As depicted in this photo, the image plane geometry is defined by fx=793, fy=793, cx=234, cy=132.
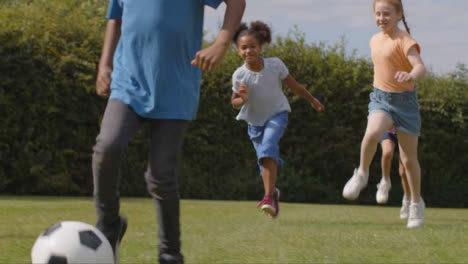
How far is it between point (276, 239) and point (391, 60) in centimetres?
194

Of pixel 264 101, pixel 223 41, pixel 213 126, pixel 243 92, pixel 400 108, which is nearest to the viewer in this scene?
pixel 223 41

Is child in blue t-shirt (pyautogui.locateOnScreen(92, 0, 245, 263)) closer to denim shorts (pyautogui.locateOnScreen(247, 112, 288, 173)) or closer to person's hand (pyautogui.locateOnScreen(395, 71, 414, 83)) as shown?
person's hand (pyautogui.locateOnScreen(395, 71, 414, 83))

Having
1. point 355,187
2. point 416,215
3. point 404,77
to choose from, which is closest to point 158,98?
point 404,77

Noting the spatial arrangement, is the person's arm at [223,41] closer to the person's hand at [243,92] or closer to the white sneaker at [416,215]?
the person's hand at [243,92]

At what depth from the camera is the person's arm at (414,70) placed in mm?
5926

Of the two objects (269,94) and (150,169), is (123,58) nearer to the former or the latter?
(150,169)

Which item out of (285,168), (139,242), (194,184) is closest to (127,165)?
(194,184)

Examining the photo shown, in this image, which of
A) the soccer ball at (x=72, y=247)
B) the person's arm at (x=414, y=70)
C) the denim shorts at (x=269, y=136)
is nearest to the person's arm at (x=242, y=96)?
the denim shorts at (x=269, y=136)

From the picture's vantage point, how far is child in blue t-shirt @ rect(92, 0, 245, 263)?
406 centimetres

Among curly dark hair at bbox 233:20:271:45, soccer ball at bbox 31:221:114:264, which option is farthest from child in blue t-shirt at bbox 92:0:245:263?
curly dark hair at bbox 233:20:271:45

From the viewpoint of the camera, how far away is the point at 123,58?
168 inches

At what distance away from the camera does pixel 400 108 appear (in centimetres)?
666

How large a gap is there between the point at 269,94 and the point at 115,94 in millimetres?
3708

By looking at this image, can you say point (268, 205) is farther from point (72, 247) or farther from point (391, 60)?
point (72, 247)
